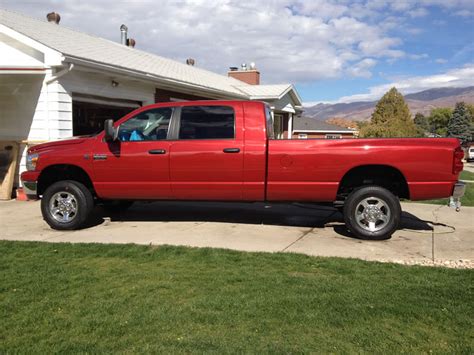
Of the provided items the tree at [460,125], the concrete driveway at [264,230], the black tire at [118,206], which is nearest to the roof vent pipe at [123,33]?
the concrete driveway at [264,230]

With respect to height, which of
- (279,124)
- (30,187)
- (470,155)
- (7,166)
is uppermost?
(279,124)

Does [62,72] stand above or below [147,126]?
above

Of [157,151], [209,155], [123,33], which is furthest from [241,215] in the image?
[123,33]

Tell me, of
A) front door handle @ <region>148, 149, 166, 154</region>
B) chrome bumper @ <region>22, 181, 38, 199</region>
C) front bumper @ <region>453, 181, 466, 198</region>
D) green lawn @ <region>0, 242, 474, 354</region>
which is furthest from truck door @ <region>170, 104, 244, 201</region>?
front bumper @ <region>453, 181, 466, 198</region>

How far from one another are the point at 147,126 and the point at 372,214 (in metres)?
3.63

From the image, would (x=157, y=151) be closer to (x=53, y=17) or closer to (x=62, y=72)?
(x=62, y=72)

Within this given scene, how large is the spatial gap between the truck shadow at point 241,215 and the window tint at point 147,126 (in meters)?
1.70

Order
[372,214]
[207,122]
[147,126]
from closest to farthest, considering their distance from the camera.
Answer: [372,214], [207,122], [147,126]

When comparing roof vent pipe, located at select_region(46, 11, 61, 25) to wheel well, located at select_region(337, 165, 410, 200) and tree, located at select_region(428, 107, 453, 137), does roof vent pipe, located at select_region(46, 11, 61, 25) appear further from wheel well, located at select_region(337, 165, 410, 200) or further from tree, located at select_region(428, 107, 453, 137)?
tree, located at select_region(428, 107, 453, 137)

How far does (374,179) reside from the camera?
691 cm

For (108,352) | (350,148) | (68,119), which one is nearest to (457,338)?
(108,352)

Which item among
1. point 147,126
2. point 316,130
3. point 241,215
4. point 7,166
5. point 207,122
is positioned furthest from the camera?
point 316,130

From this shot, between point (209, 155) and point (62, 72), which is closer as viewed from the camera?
point (209, 155)

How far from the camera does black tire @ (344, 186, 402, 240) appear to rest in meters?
6.62
